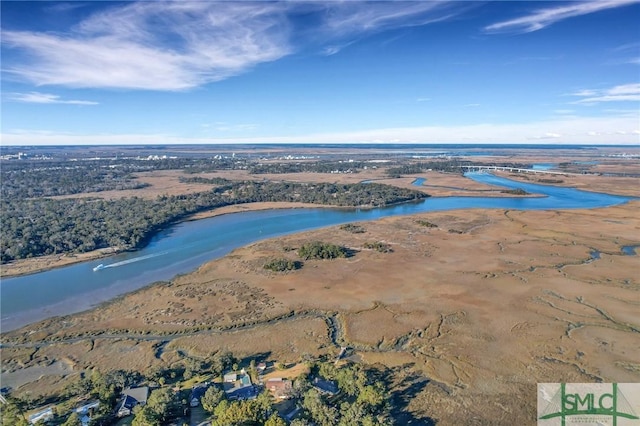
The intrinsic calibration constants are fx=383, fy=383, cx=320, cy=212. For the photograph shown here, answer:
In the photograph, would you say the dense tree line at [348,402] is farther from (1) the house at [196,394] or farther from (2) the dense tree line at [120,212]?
(2) the dense tree line at [120,212]

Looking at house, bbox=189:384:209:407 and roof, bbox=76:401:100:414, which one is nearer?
roof, bbox=76:401:100:414

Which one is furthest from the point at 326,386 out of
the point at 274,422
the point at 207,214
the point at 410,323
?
the point at 207,214

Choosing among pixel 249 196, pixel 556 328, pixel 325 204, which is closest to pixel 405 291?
pixel 556 328

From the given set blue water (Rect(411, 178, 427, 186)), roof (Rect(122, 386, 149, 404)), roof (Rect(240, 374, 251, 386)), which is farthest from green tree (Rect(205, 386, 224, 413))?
blue water (Rect(411, 178, 427, 186))

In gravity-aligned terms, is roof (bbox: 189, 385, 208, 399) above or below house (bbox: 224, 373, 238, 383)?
above

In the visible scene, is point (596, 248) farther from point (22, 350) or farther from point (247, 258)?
point (22, 350)

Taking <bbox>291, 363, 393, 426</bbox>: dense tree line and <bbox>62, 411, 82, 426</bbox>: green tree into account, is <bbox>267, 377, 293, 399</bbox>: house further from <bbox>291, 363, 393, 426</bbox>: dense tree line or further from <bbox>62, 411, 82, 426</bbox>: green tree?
<bbox>62, 411, 82, 426</bbox>: green tree

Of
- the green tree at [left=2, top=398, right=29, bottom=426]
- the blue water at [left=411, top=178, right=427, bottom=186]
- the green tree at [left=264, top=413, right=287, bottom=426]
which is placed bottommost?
the green tree at [left=2, top=398, right=29, bottom=426]
